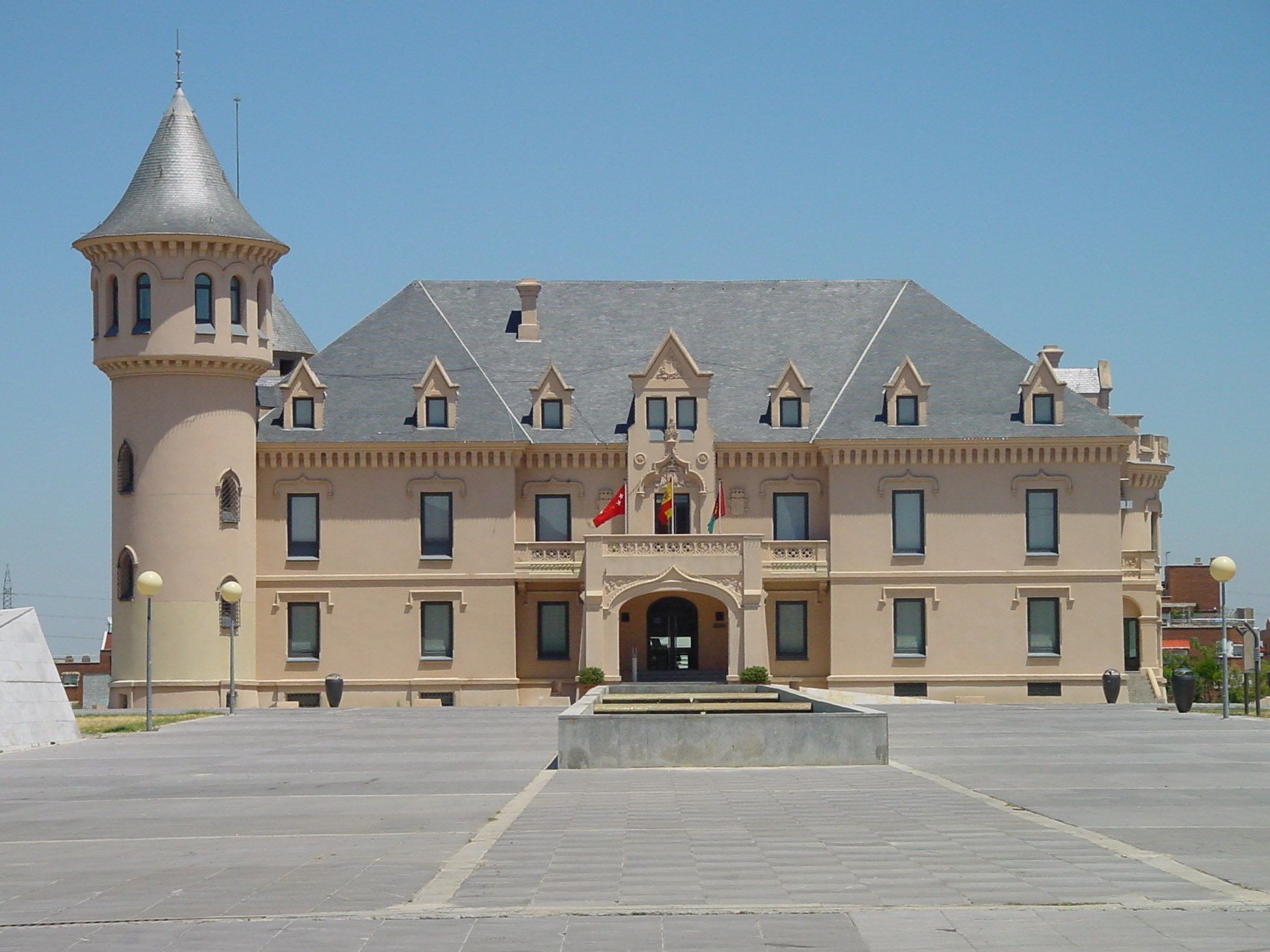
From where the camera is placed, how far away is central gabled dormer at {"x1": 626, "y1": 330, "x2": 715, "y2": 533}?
61.5 m

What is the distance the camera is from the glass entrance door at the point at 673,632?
62656mm

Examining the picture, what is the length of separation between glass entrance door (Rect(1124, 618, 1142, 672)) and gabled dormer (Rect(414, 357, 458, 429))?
25.9m

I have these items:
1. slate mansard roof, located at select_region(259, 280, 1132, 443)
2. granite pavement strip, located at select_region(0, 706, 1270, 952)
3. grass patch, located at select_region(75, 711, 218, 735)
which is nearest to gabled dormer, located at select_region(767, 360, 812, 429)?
slate mansard roof, located at select_region(259, 280, 1132, 443)

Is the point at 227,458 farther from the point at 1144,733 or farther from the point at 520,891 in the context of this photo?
the point at 520,891

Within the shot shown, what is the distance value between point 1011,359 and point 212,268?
27.8 meters

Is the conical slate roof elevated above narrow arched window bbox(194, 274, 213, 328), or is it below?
above

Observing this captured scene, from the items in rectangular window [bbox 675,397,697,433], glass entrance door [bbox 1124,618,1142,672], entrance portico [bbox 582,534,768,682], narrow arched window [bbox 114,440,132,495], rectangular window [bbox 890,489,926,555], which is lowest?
glass entrance door [bbox 1124,618,1142,672]

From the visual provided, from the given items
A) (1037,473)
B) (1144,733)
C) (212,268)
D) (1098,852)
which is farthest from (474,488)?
(1098,852)

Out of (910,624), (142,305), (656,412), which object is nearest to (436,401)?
(656,412)

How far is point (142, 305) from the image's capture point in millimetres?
59062

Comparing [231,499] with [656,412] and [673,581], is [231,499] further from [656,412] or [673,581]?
[673,581]

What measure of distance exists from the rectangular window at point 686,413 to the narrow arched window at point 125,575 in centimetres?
1870

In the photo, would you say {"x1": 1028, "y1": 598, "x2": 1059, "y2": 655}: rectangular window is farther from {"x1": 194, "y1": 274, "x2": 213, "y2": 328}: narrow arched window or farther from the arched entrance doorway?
{"x1": 194, "y1": 274, "x2": 213, "y2": 328}: narrow arched window

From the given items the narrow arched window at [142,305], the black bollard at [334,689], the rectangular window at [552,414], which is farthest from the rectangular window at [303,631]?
the narrow arched window at [142,305]
